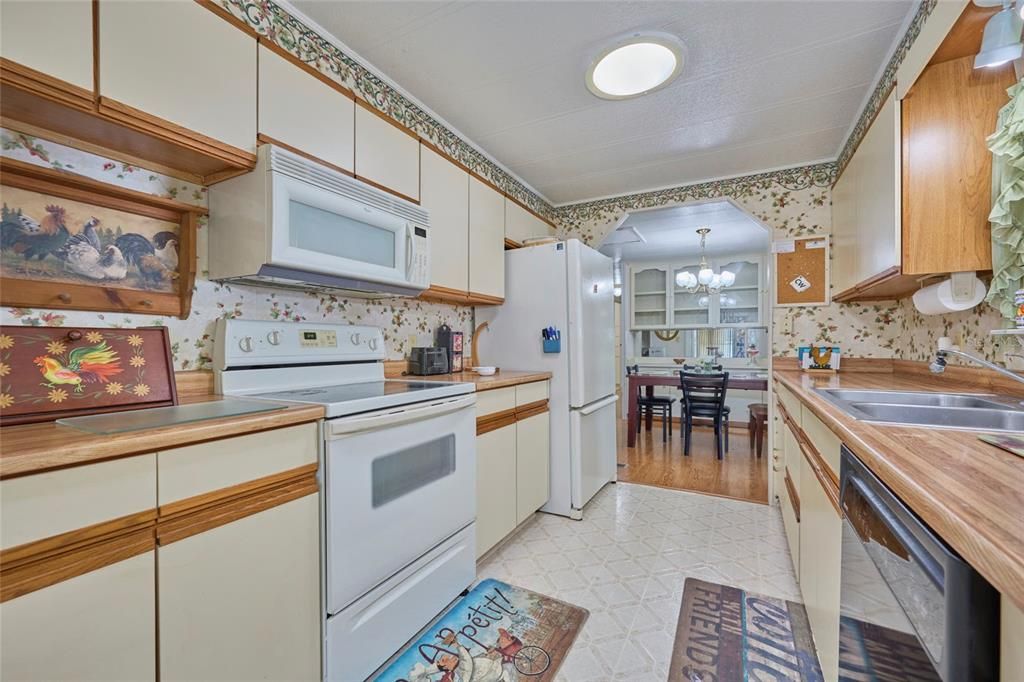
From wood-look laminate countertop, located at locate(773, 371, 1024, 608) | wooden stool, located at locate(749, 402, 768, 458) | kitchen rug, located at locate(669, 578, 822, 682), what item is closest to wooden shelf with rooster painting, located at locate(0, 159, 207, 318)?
wood-look laminate countertop, located at locate(773, 371, 1024, 608)

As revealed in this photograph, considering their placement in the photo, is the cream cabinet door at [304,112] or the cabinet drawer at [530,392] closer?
the cream cabinet door at [304,112]

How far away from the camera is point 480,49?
1.73m

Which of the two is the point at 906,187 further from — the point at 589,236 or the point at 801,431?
the point at 589,236

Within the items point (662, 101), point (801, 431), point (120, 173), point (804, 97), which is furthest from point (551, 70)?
point (801, 431)

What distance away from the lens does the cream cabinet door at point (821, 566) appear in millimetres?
1075

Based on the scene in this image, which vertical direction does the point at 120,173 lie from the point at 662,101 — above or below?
below

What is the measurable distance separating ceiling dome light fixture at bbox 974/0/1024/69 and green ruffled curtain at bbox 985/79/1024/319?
16cm

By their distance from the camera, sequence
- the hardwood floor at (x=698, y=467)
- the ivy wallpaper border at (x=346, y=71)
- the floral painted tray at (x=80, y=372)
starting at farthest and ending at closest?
the hardwood floor at (x=698, y=467) < the ivy wallpaper border at (x=346, y=71) < the floral painted tray at (x=80, y=372)

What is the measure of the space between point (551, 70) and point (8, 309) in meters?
1.96

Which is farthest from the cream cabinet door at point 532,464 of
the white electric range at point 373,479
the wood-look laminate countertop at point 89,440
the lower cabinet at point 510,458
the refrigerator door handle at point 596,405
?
the wood-look laminate countertop at point 89,440

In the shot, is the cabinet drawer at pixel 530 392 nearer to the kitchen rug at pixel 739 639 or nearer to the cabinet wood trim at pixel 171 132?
the kitchen rug at pixel 739 639

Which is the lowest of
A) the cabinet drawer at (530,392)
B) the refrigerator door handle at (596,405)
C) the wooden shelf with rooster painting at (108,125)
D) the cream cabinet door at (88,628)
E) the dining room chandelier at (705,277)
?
the cream cabinet door at (88,628)

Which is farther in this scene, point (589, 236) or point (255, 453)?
point (589, 236)

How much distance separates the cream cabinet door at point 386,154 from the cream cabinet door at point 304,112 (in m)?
0.04
